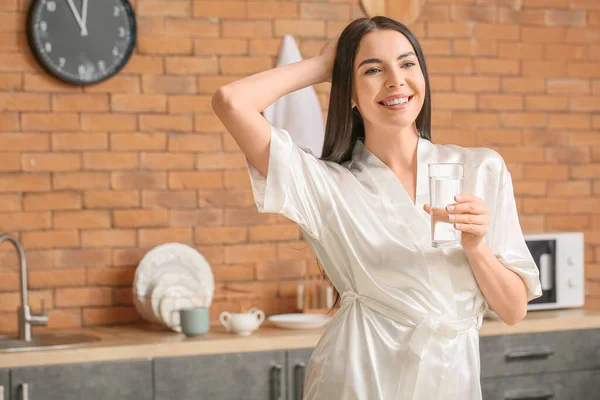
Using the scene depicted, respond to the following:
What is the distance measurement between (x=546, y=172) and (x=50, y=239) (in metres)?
2.24

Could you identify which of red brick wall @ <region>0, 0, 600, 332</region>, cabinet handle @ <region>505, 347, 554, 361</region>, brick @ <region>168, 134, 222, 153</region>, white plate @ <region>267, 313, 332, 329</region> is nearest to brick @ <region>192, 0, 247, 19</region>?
red brick wall @ <region>0, 0, 600, 332</region>

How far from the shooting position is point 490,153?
188cm

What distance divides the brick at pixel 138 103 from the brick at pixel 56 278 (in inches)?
25.8

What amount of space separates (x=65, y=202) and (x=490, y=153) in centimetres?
210

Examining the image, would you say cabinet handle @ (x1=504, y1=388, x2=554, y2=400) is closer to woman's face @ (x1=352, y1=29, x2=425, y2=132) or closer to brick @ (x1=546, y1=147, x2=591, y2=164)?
brick @ (x1=546, y1=147, x2=591, y2=164)

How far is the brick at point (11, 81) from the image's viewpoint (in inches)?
136

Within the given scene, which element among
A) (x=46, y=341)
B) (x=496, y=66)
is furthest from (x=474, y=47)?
(x=46, y=341)

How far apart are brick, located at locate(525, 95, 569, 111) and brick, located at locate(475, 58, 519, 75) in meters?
0.15

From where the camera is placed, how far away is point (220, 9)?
3744mm

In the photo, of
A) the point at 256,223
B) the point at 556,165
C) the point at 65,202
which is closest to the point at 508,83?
the point at 556,165

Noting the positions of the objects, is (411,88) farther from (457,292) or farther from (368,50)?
(457,292)

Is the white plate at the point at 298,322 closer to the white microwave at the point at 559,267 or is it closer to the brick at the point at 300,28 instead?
the white microwave at the point at 559,267

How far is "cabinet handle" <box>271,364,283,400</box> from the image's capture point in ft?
10.8

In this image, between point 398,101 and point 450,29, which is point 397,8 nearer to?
point 450,29
